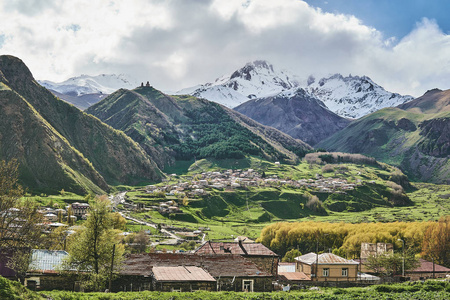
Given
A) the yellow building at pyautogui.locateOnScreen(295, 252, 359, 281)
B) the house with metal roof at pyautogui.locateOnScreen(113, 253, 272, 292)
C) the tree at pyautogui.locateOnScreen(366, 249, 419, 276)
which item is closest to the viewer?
the house with metal roof at pyautogui.locateOnScreen(113, 253, 272, 292)

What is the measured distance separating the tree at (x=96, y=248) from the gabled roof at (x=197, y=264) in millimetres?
2510

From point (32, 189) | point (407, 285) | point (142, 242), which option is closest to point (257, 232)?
point (142, 242)

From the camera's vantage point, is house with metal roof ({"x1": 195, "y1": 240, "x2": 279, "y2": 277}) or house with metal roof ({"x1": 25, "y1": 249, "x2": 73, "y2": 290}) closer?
house with metal roof ({"x1": 25, "y1": 249, "x2": 73, "y2": 290})

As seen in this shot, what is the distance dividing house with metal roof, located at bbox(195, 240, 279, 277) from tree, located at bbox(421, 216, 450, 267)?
5821cm

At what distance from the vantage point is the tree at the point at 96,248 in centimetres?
4662

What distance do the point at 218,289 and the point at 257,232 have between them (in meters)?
129

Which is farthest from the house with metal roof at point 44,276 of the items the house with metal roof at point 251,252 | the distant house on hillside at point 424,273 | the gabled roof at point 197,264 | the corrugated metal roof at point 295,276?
the distant house on hillside at point 424,273

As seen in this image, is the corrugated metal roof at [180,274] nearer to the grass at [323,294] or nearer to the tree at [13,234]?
the grass at [323,294]

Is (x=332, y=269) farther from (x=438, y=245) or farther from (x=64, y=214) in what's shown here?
(x=64, y=214)

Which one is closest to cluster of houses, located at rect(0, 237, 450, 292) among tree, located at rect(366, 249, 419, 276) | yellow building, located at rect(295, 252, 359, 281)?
yellow building, located at rect(295, 252, 359, 281)

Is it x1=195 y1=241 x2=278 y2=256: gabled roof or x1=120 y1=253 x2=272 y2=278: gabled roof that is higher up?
x1=195 y1=241 x2=278 y2=256: gabled roof

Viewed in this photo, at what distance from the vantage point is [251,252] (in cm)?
6881

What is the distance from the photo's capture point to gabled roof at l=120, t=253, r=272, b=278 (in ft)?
165

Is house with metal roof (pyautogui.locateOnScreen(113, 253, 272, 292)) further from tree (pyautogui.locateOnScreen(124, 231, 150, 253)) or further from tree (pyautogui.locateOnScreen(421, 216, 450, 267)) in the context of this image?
tree (pyautogui.locateOnScreen(421, 216, 450, 267))
